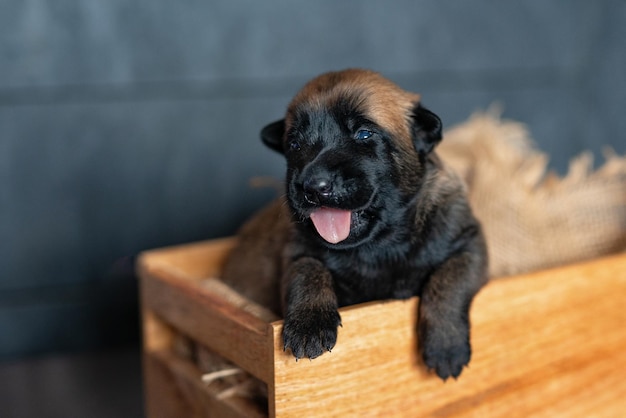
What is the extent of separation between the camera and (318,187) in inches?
51.9

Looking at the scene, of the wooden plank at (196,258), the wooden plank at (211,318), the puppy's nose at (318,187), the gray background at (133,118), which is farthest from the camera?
the gray background at (133,118)

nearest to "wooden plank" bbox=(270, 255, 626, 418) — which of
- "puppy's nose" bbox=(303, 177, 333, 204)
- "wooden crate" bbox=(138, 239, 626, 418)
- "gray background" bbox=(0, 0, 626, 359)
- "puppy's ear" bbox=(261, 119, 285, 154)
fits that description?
"wooden crate" bbox=(138, 239, 626, 418)

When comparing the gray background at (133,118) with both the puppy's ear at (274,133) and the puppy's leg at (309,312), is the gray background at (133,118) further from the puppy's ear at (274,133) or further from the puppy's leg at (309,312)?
the puppy's leg at (309,312)

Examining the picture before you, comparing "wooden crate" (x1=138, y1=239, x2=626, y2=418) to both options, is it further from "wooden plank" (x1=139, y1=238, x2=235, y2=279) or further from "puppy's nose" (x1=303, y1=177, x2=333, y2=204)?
"puppy's nose" (x1=303, y1=177, x2=333, y2=204)

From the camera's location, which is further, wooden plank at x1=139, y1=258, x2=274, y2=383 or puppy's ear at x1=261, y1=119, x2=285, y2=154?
puppy's ear at x1=261, y1=119, x2=285, y2=154

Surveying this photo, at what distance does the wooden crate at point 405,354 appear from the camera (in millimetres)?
1420

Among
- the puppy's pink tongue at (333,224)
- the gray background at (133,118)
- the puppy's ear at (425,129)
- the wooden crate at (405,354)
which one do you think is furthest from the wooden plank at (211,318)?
the gray background at (133,118)

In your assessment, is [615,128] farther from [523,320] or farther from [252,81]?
[523,320]

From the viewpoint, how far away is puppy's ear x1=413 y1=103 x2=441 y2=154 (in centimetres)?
151

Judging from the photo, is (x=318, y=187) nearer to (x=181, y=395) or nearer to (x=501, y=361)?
(x=501, y=361)

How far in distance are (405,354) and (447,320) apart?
4.8 inches

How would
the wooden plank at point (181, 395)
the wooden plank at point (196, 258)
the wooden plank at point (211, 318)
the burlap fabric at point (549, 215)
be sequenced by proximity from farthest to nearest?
1. the burlap fabric at point (549, 215)
2. the wooden plank at point (196, 258)
3. the wooden plank at point (181, 395)
4. the wooden plank at point (211, 318)

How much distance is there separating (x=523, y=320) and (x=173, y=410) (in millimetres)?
956

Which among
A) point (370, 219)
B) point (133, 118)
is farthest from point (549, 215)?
point (133, 118)
